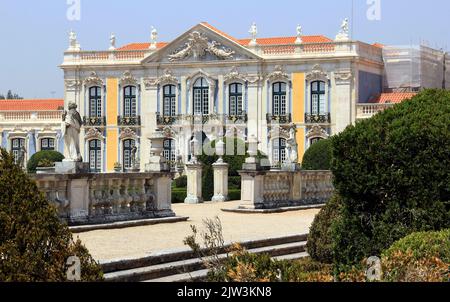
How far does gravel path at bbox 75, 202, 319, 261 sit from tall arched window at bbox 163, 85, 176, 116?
31636mm

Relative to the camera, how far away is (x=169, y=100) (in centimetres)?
5294

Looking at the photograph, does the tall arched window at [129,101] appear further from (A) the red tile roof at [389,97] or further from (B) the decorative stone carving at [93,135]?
(A) the red tile roof at [389,97]

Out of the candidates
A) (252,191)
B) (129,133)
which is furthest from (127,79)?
(252,191)

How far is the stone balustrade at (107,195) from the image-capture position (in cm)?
1554

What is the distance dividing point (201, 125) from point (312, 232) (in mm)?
39582

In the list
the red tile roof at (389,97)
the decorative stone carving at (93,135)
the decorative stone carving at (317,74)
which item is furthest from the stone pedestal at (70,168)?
the decorative stone carving at (93,135)

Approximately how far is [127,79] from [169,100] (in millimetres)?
2517

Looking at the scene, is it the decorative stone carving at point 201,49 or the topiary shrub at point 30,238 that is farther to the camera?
the decorative stone carving at point 201,49

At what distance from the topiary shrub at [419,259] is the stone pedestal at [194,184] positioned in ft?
65.7

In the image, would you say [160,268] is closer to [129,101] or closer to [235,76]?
[235,76]

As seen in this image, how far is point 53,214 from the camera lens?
6957mm

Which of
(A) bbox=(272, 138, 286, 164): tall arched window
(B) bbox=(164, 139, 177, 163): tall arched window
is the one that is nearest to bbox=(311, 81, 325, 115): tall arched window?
(A) bbox=(272, 138, 286, 164): tall arched window

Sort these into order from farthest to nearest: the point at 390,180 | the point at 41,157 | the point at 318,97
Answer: the point at 318,97 → the point at 41,157 → the point at 390,180
